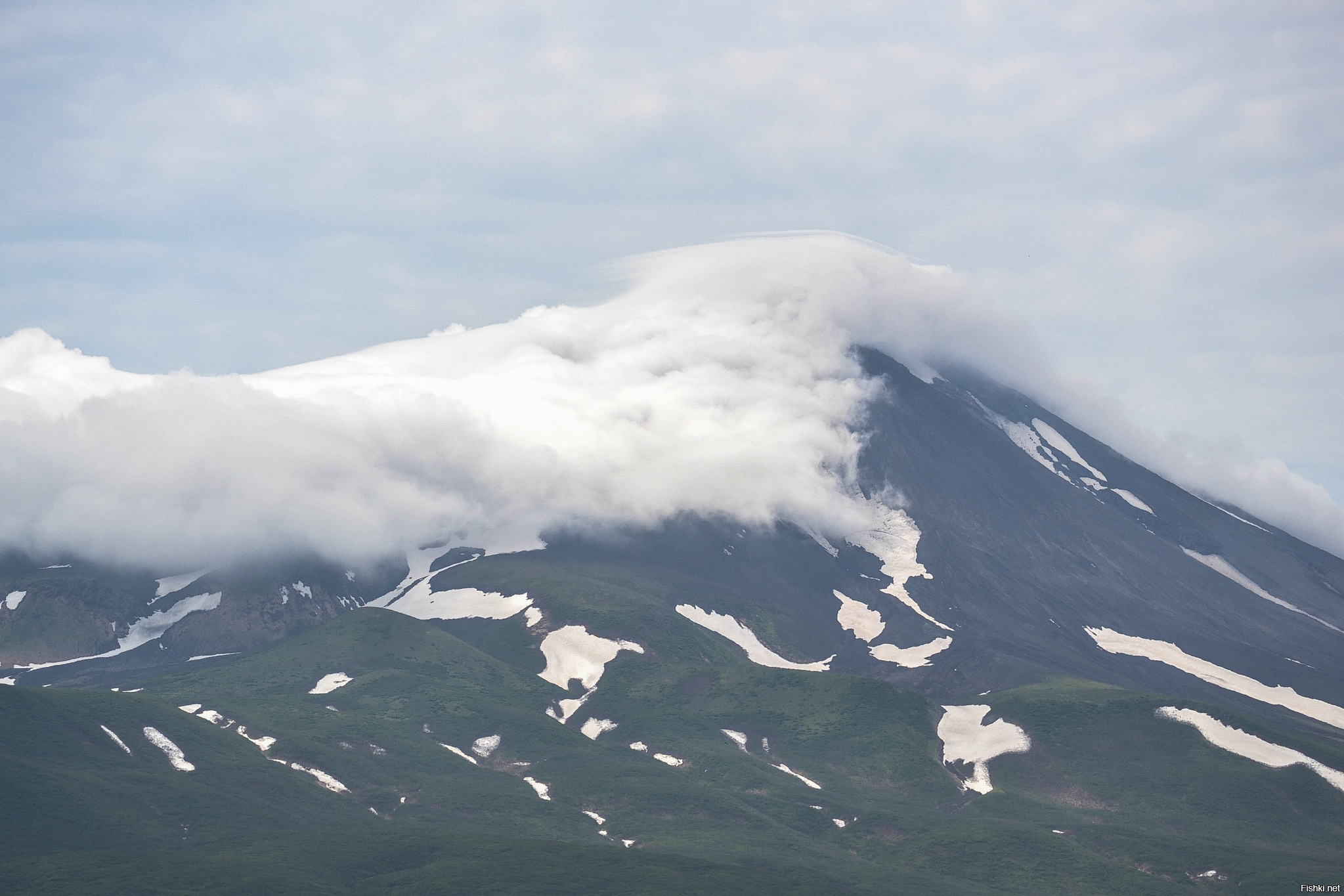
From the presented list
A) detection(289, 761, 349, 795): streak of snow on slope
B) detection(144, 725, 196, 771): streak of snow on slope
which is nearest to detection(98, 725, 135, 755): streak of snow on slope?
detection(144, 725, 196, 771): streak of snow on slope

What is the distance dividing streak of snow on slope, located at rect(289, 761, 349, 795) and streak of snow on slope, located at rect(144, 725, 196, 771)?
57.8 feet

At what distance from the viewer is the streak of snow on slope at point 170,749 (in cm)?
18188

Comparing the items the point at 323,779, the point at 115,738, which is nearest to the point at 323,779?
the point at 323,779

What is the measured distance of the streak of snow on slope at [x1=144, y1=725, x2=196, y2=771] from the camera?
182m

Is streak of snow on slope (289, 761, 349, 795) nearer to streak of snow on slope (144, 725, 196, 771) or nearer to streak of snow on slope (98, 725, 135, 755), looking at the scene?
streak of snow on slope (144, 725, 196, 771)

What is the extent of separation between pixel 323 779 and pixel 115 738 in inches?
1202

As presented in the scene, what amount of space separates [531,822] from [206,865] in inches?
2133

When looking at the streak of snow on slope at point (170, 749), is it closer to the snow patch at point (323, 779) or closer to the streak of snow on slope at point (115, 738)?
the streak of snow on slope at point (115, 738)

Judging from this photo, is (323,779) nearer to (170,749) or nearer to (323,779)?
(323,779)

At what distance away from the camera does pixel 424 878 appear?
14825cm

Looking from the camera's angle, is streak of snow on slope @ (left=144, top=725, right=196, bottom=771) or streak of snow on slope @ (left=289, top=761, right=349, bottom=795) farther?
streak of snow on slope @ (left=289, top=761, right=349, bottom=795)

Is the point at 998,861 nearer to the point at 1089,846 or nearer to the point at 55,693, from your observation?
the point at 1089,846

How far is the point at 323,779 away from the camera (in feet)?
640

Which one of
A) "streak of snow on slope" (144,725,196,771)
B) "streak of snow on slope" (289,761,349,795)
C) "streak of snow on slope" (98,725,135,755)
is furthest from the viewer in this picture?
"streak of snow on slope" (289,761,349,795)
